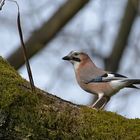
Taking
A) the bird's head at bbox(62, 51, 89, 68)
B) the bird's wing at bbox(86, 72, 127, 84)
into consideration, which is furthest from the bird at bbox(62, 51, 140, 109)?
the bird's head at bbox(62, 51, 89, 68)

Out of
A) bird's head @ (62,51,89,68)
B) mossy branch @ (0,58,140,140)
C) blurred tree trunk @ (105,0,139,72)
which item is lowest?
blurred tree trunk @ (105,0,139,72)

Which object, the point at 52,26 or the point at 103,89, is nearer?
the point at 103,89

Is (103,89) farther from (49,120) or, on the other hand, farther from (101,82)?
(49,120)

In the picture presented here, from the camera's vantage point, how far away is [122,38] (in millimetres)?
6789

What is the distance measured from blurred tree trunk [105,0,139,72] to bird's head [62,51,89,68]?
1662 millimetres

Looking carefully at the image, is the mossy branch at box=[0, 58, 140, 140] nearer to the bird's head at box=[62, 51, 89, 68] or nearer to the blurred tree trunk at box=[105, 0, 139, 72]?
the bird's head at box=[62, 51, 89, 68]

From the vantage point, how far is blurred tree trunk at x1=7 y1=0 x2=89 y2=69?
622 centimetres

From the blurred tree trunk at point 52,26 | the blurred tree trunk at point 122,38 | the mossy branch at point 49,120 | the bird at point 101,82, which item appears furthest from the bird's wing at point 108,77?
the blurred tree trunk at point 122,38

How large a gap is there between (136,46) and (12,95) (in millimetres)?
5649

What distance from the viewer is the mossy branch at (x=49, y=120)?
2486mm

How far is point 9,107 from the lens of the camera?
2525 mm

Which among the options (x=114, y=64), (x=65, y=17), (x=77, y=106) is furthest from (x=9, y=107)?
(x=114, y=64)

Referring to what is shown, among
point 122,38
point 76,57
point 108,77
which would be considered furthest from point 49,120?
point 122,38

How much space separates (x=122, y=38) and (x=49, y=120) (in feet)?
14.3
